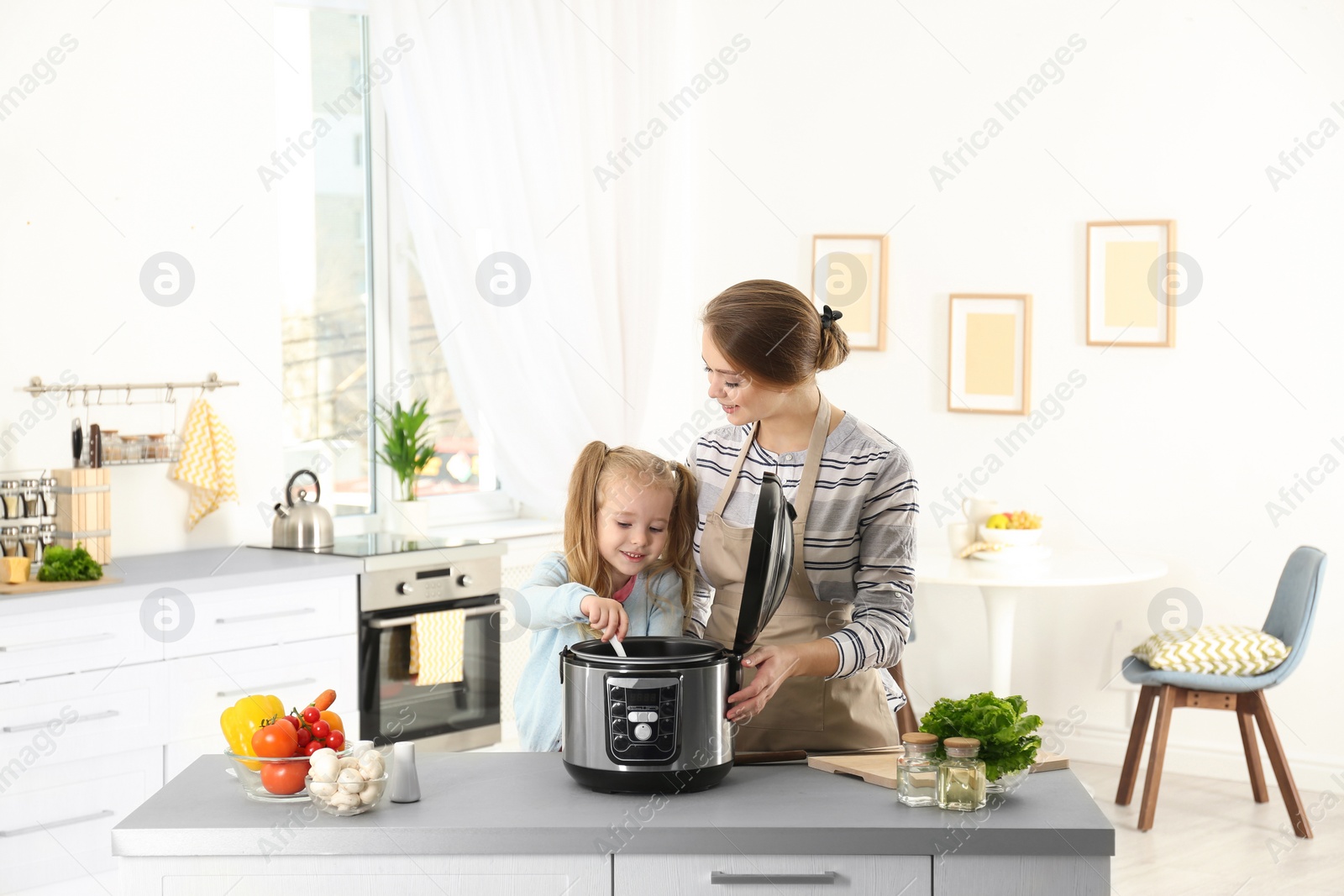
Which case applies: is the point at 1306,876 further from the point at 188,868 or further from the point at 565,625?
the point at 188,868

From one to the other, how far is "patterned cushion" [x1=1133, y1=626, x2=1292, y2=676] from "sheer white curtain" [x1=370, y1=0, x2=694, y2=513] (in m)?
2.07

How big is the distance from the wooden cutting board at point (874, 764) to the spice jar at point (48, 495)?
243 centimetres

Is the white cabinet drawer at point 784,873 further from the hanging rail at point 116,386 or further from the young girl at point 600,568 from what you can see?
the hanging rail at point 116,386

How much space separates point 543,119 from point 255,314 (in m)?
1.26

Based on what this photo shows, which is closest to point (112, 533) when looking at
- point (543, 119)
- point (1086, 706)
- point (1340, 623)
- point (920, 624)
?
point (543, 119)

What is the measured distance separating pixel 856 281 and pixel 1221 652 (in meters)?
1.97

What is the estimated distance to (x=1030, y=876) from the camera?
1644mm

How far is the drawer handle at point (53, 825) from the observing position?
10.2 ft

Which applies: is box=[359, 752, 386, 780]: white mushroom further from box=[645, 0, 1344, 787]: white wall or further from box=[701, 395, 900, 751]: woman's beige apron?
box=[645, 0, 1344, 787]: white wall

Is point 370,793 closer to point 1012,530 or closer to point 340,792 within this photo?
point 340,792

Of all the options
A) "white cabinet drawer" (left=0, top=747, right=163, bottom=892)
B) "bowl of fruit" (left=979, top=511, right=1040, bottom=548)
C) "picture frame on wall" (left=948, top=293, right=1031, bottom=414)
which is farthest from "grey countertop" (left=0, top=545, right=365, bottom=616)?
"picture frame on wall" (left=948, top=293, right=1031, bottom=414)

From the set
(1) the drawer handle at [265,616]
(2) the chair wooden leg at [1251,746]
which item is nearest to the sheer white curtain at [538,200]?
(1) the drawer handle at [265,616]

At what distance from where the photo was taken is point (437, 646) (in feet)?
13.0

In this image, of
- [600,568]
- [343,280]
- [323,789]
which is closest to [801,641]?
[600,568]
